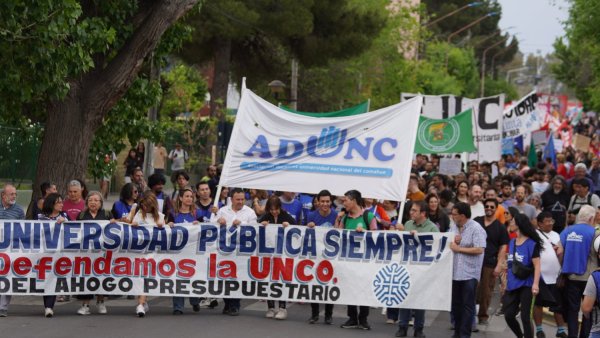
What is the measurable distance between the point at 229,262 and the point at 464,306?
2.85 m

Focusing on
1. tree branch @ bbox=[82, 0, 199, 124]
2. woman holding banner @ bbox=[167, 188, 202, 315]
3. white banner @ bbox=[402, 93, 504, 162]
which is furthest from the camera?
white banner @ bbox=[402, 93, 504, 162]

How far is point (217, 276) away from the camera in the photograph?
14.3 meters

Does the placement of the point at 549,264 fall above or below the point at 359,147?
below

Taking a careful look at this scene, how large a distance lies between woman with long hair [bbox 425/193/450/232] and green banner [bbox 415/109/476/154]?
9622 mm

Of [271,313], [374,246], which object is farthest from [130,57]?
[374,246]

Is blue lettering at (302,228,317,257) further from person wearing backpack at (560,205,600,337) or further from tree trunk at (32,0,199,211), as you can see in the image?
tree trunk at (32,0,199,211)

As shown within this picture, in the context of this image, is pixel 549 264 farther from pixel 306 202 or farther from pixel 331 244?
pixel 306 202

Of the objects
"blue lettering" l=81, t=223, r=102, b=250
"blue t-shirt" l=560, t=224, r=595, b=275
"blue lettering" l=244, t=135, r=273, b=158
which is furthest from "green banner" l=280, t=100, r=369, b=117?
"blue t-shirt" l=560, t=224, r=595, b=275

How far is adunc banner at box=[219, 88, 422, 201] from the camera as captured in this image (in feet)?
49.6

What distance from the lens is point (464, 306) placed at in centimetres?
1319

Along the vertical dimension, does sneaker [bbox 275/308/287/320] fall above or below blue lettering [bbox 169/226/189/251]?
below

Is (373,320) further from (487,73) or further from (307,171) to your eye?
(487,73)

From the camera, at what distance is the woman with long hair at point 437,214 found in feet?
51.2

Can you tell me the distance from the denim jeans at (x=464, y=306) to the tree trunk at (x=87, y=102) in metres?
6.96
